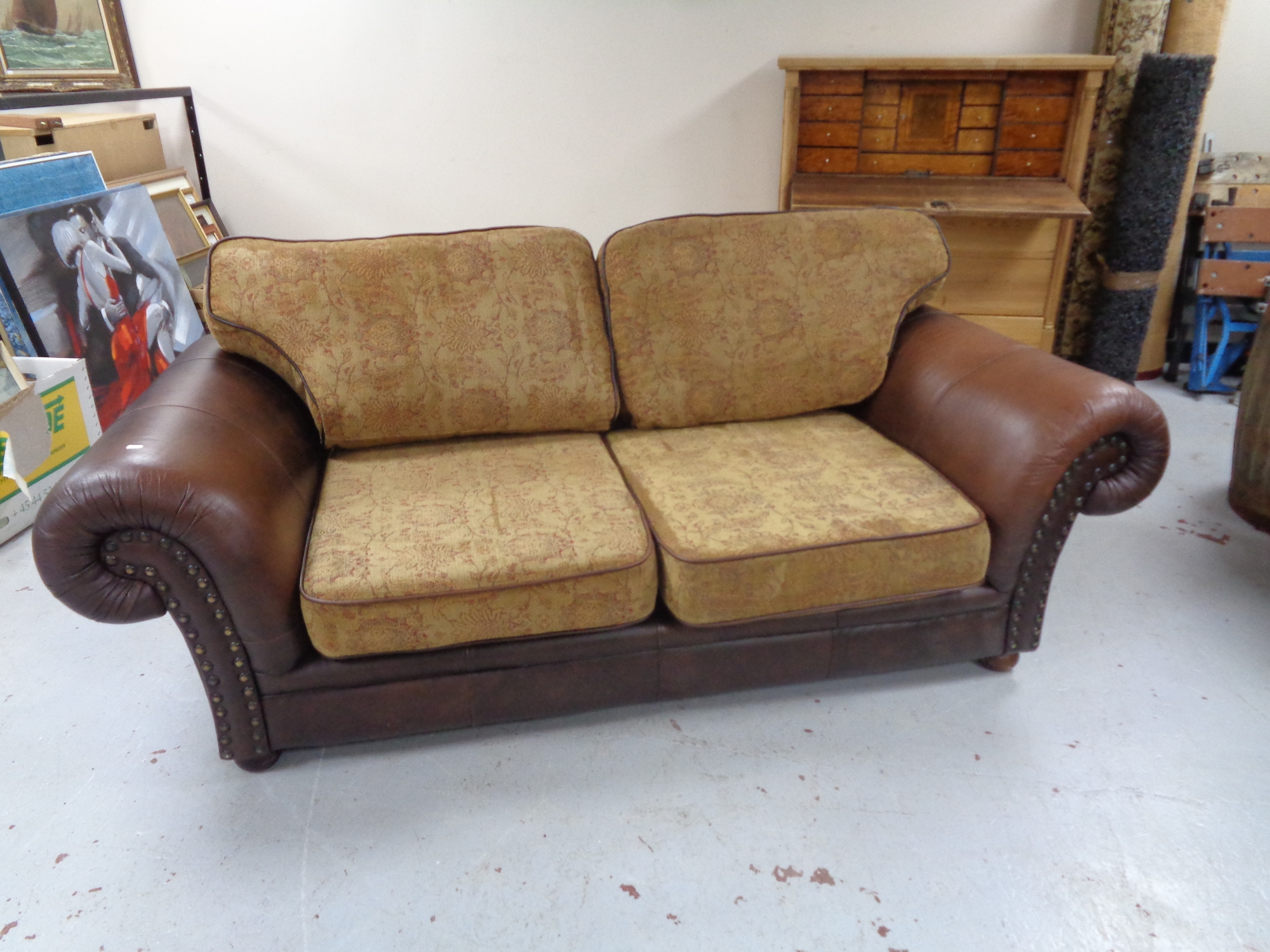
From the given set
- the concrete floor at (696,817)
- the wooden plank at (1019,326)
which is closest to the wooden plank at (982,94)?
the wooden plank at (1019,326)

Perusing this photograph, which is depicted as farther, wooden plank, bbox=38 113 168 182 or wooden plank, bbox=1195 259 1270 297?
wooden plank, bbox=1195 259 1270 297

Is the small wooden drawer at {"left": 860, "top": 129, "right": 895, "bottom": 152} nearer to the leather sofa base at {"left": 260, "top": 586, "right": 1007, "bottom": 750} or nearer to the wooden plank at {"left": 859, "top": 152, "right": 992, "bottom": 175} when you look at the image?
the wooden plank at {"left": 859, "top": 152, "right": 992, "bottom": 175}

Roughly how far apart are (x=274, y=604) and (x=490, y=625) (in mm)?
366

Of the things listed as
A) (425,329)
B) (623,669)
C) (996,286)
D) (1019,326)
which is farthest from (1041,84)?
(623,669)

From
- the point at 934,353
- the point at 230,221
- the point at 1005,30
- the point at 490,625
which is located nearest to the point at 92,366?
the point at 230,221

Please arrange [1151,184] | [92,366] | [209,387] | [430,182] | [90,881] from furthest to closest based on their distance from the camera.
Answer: [430,182], [1151,184], [92,366], [209,387], [90,881]

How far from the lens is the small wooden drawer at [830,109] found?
302cm

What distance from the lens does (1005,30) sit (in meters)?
3.08

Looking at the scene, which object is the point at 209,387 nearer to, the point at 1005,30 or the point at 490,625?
the point at 490,625

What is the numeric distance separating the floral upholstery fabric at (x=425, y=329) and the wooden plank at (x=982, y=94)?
1.83 metres

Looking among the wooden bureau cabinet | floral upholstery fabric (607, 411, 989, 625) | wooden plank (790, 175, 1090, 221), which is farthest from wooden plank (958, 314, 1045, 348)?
floral upholstery fabric (607, 411, 989, 625)

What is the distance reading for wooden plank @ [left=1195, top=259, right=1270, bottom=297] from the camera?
10.2 ft

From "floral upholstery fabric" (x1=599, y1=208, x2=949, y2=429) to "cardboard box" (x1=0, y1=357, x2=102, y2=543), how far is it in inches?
63.4

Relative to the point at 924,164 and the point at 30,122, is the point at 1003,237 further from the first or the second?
the point at 30,122
